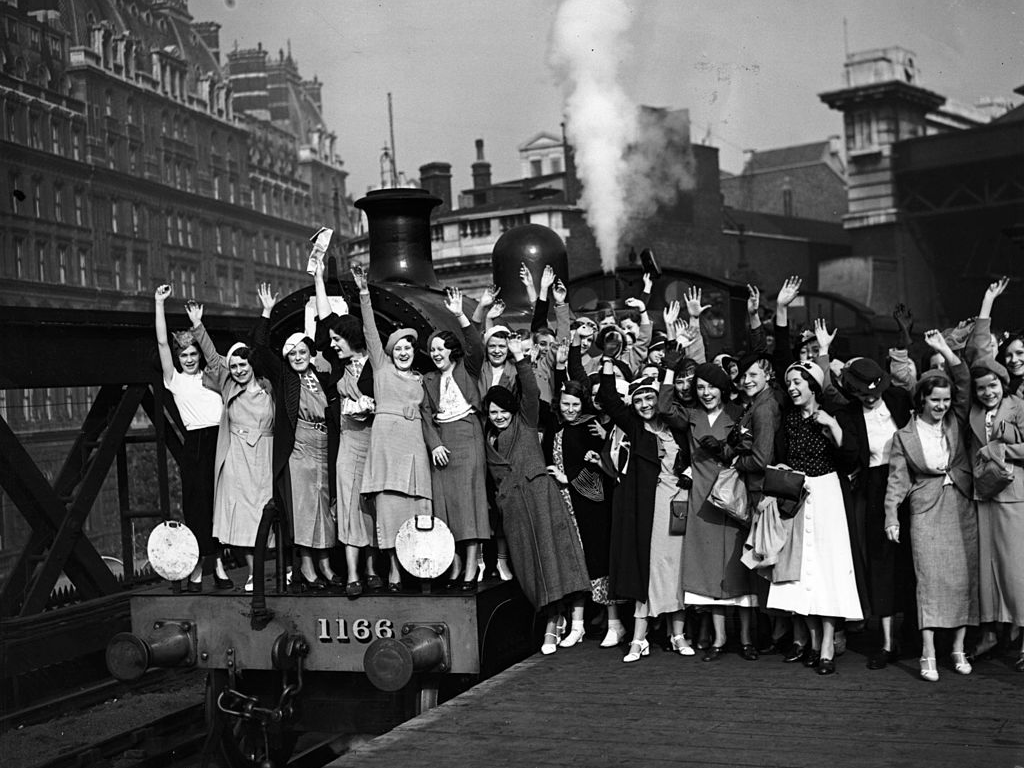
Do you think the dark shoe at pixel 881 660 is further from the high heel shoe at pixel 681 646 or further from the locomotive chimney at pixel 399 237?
the locomotive chimney at pixel 399 237

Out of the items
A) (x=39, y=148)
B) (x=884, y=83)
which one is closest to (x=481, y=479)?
(x=39, y=148)

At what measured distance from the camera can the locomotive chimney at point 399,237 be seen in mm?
8961

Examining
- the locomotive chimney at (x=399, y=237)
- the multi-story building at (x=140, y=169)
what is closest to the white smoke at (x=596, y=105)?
the multi-story building at (x=140, y=169)

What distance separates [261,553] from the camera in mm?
6375

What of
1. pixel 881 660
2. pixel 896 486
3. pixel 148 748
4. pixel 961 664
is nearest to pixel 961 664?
pixel 961 664

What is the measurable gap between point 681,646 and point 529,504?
111 centimetres

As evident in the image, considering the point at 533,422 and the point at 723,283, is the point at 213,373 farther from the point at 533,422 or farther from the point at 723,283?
the point at 723,283

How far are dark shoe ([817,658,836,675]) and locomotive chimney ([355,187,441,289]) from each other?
4.17 metres

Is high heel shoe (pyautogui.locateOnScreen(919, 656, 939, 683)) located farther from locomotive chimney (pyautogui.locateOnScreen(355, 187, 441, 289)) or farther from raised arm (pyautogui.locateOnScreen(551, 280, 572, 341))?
locomotive chimney (pyautogui.locateOnScreen(355, 187, 441, 289))

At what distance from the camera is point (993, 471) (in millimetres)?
5926

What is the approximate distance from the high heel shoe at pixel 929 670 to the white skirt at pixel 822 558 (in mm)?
360

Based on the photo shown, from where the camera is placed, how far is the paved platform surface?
4645 millimetres

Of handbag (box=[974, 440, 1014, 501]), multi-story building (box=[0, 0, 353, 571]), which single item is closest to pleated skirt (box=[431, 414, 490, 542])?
handbag (box=[974, 440, 1014, 501])

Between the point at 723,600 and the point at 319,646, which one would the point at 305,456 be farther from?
the point at 723,600
